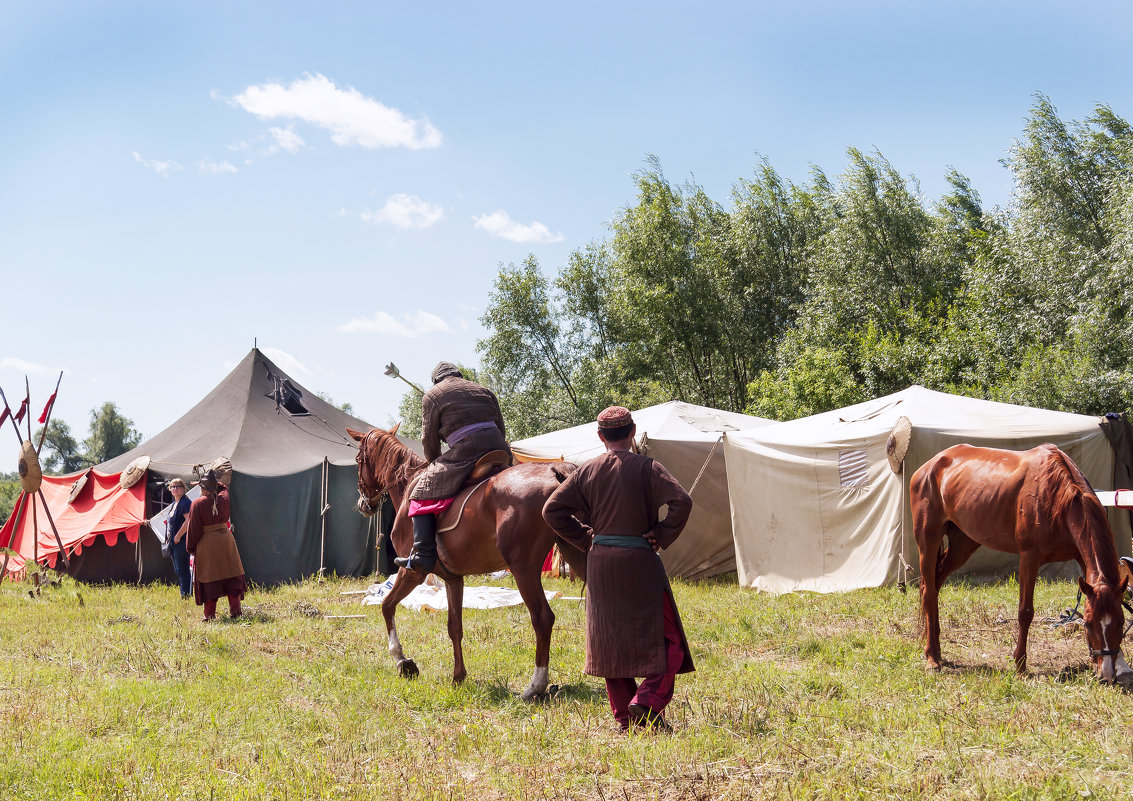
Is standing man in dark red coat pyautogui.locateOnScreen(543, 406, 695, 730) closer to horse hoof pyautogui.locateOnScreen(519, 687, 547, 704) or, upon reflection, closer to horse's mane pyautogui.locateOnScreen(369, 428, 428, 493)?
horse hoof pyautogui.locateOnScreen(519, 687, 547, 704)

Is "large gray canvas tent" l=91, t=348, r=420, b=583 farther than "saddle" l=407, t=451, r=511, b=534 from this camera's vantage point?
Yes

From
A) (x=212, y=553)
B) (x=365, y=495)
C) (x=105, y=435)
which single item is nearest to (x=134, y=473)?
(x=212, y=553)

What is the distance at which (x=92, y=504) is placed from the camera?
1397 centimetres

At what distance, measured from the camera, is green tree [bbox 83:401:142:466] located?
58.6 m

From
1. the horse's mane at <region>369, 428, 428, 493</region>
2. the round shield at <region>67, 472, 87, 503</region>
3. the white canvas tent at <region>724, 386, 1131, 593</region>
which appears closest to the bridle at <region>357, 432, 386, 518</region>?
the horse's mane at <region>369, 428, 428, 493</region>

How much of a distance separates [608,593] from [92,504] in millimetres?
12474

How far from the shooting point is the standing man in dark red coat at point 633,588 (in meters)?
4.38

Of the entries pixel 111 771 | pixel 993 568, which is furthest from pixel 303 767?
pixel 993 568

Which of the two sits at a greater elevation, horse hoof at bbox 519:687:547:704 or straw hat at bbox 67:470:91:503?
straw hat at bbox 67:470:91:503

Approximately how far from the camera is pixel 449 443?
623cm

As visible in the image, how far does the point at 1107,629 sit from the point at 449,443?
14.4 feet

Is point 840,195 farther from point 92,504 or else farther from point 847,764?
point 847,764

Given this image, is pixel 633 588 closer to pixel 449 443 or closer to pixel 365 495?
pixel 449 443

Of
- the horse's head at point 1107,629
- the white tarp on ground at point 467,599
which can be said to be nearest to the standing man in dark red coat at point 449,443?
the horse's head at point 1107,629
